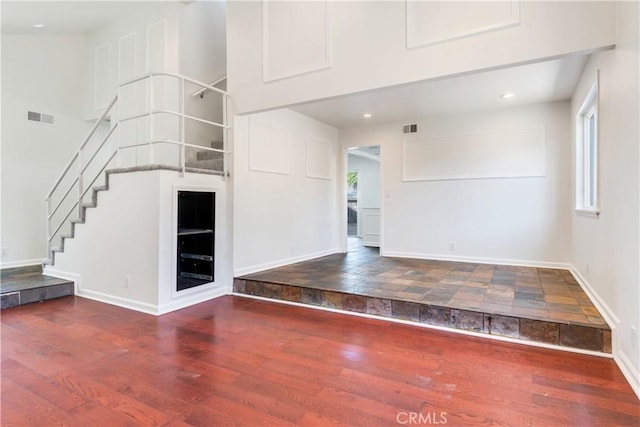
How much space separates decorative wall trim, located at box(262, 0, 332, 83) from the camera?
11.7 feet

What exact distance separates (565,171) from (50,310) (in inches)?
268

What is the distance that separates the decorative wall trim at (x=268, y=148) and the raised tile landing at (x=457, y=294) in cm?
151

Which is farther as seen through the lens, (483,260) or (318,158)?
(318,158)

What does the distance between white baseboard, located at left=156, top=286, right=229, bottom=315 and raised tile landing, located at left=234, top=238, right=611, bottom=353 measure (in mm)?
209

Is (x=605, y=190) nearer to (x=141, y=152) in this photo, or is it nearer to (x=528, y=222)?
(x=528, y=222)

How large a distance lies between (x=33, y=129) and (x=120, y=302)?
373 centimetres

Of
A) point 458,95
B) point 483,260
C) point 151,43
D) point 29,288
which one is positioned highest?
point 151,43

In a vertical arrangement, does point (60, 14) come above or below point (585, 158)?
above

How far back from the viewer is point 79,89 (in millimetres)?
6035

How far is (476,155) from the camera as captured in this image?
5.53 metres

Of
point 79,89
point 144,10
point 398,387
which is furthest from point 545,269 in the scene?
point 79,89

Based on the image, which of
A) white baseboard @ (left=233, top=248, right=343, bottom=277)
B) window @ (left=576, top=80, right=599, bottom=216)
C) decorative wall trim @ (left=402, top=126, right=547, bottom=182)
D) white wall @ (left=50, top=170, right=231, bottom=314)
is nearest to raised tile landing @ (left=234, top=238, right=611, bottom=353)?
white baseboard @ (left=233, top=248, right=343, bottom=277)

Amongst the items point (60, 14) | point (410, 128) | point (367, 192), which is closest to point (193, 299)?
point (410, 128)

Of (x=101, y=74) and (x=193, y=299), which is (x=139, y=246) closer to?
(x=193, y=299)
